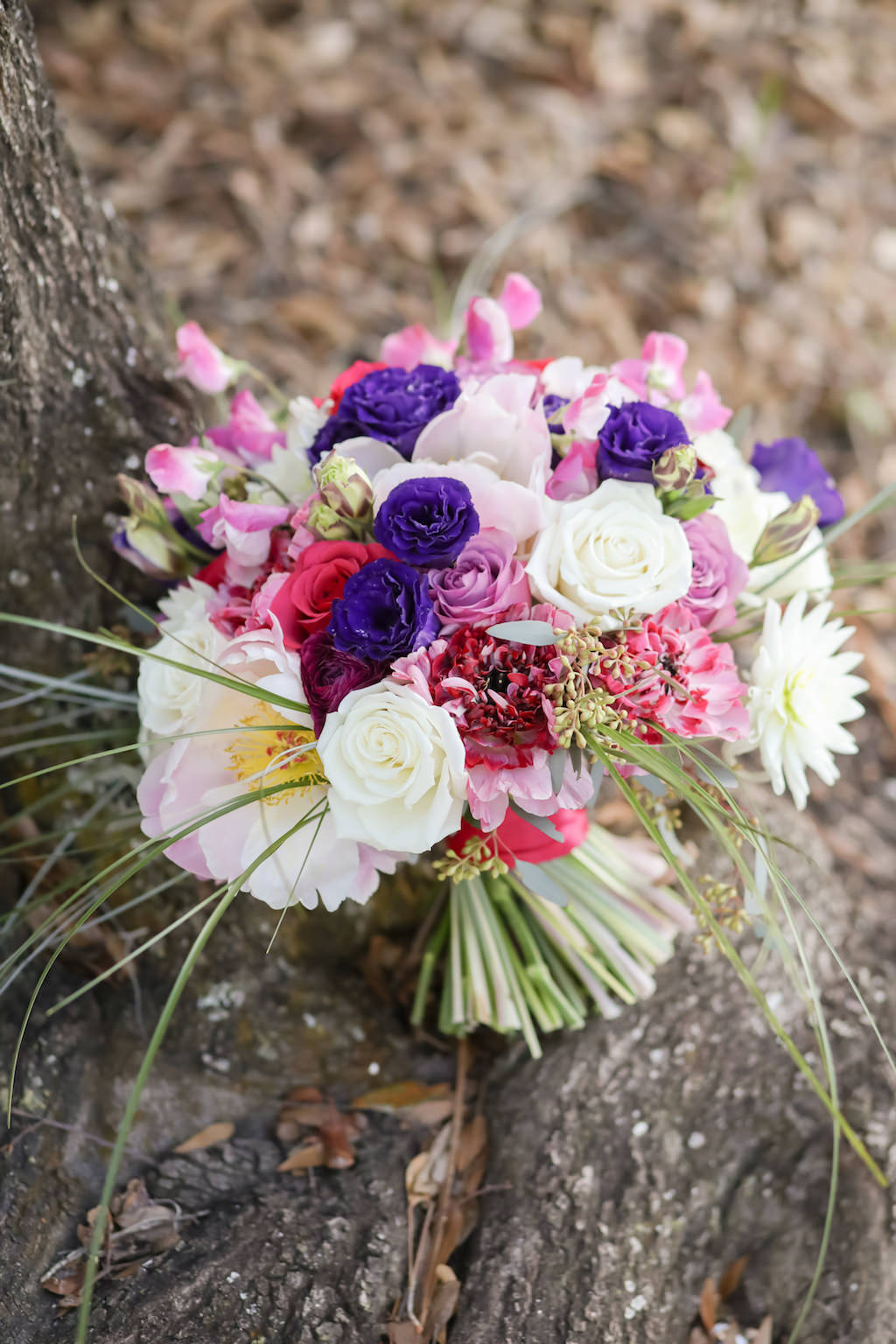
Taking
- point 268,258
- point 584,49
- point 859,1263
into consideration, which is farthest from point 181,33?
point 859,1263

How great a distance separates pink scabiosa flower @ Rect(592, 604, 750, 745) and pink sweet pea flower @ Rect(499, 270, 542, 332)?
0.53m

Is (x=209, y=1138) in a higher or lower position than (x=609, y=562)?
lower

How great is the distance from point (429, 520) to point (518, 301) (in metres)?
0.53

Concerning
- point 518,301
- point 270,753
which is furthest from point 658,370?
point 270,753

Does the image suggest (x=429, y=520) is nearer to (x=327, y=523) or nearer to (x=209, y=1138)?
(x=327, y=523)

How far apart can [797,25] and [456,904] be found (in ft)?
10.4

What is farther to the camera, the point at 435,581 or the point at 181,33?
the point at 181,33

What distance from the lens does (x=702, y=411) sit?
122cm

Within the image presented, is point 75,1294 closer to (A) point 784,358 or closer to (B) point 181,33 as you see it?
(A) point 784,358

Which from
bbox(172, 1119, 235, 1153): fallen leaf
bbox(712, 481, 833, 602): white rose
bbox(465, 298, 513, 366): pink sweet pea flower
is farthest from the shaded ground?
bbox(465, 298, 513, 366): pink sweet pea flower

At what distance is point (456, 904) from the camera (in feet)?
4.50

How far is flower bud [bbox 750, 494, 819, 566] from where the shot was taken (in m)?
1.07

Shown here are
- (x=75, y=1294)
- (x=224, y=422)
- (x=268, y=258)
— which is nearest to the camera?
(x=75, y=1294)

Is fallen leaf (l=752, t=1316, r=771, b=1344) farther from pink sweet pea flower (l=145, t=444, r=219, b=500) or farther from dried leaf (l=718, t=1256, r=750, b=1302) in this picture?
pink sweet pea flower (l=145, t=444, r=219, b=500)
